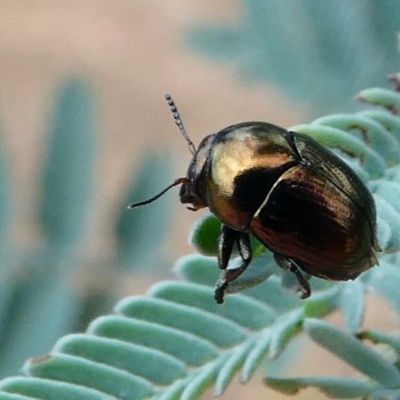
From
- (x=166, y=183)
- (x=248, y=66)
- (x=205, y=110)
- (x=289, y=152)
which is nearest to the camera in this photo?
(x=289, y=152)

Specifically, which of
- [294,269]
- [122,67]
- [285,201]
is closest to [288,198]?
[285,201]

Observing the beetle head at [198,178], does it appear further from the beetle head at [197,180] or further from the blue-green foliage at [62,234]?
the blue-green foliage at [62,234]

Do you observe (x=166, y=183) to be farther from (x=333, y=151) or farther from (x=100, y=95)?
(x=333, y=151)

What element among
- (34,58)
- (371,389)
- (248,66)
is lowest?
(371,389)

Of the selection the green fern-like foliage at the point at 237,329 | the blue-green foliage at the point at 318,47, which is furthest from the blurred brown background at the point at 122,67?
the green fern-like foliage at the point at 237,329

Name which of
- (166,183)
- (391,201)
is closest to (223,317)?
(391,201)

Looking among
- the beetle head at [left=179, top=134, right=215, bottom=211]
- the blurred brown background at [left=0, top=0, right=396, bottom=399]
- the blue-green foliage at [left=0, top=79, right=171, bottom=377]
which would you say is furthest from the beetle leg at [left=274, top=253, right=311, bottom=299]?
the blurred brown background at [left=0, top=0, right=396, bottom=399]

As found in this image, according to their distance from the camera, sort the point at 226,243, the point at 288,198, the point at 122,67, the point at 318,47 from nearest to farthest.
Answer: the point at 226,243
the point at 288,198
the point at 318,47
the point at 122,67

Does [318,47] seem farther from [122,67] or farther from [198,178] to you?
[122,67]

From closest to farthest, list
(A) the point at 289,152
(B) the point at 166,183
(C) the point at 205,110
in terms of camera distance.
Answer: (A) the point at 289,152
(B) the point at 166,183
(C) the point at 205,110
